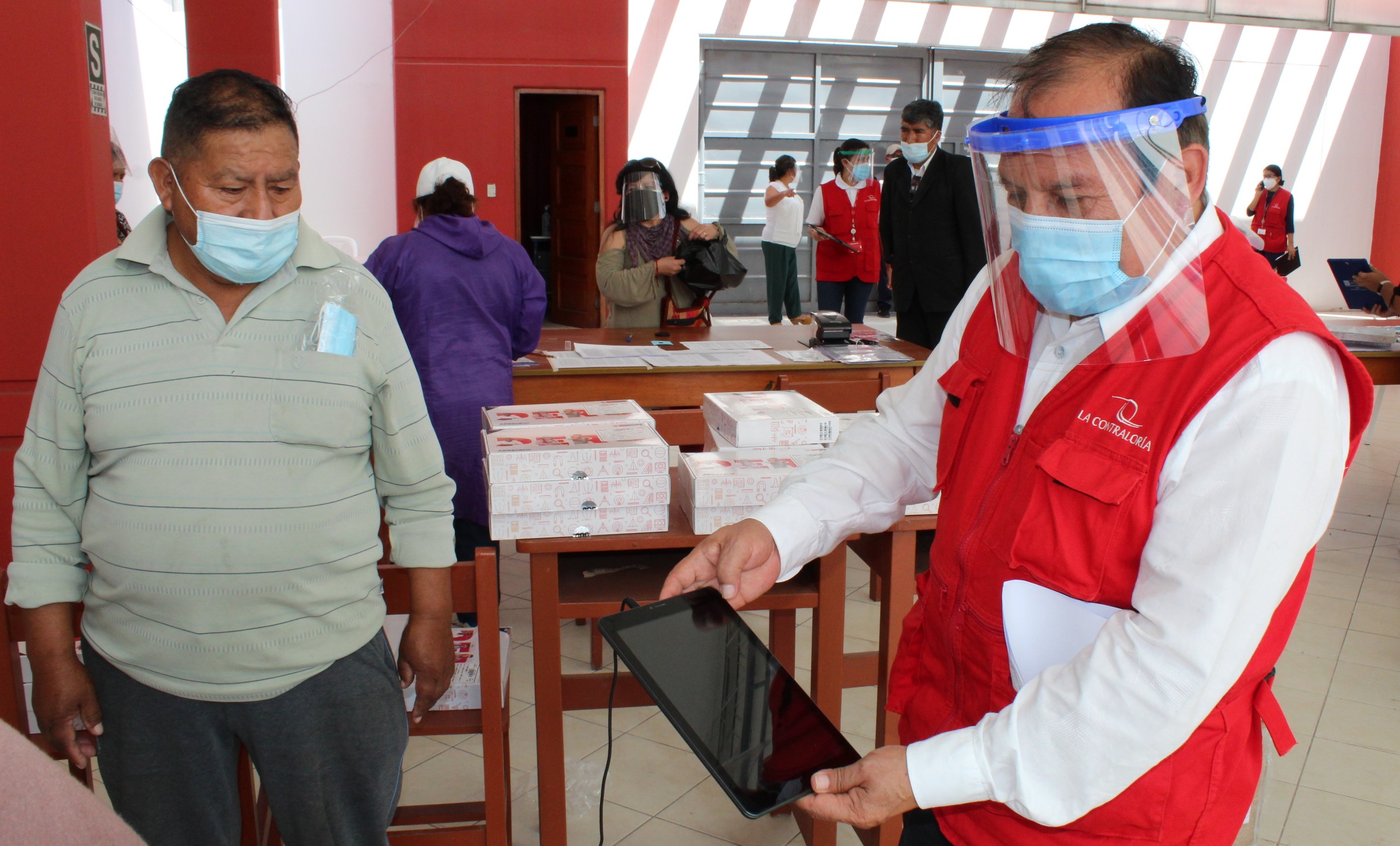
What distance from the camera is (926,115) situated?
17.2 feet

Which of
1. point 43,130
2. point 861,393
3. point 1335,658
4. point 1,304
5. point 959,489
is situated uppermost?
point 43,130

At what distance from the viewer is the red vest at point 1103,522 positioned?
3.21ft

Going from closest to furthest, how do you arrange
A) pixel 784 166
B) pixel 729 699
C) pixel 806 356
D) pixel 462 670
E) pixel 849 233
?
pixel 729 699 < pixel 462 670 < pixel 806 356 < pixel 849 233 < pixel 784 166

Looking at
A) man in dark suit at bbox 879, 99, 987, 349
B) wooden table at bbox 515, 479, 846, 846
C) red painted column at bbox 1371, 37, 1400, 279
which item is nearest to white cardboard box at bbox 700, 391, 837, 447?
wooden table at bbox 515, 479, 846, 846

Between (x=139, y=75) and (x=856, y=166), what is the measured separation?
5619 millimetres

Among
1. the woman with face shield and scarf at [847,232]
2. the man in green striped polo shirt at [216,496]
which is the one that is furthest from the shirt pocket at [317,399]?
the woman with face shield and scarf at [847,232]

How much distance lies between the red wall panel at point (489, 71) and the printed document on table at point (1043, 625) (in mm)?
8893

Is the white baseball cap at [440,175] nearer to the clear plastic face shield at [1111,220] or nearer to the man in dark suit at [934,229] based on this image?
the clear plastic face shield at [1111,220]

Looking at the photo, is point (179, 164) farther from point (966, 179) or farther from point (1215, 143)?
point (1215, 143)

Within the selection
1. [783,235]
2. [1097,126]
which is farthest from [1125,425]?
[783,235]

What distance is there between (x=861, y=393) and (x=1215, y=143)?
9968mm

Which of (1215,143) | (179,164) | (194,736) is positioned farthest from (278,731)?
(1215,143)

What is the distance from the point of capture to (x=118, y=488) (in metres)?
1.55

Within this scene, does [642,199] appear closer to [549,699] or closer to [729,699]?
[549,699]
